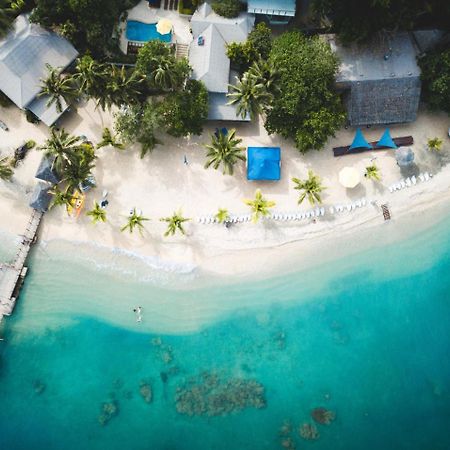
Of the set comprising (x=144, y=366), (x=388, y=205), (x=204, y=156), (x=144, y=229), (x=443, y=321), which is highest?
(x=204, y=156)

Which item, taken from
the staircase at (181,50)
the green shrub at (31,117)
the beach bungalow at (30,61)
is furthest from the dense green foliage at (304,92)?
the green shrub at (31,117)

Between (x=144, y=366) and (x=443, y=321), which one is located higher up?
(x=443, y=321)

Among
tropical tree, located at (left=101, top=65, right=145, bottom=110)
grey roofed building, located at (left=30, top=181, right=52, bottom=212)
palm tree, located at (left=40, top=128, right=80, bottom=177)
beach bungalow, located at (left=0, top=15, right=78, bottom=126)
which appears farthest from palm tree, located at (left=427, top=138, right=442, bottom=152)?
grey roofed building, located at (left=30, top=181, right=52, bottom=212)

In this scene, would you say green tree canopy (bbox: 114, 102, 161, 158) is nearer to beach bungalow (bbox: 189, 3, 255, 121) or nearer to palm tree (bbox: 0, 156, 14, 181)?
beach bungalow (bbox: 189, 3, 255, 121)

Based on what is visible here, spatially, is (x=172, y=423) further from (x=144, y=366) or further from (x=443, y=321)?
(x=443, y=321)

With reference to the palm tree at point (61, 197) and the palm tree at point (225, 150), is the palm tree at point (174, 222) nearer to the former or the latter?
the palm tree at point (225, 150)

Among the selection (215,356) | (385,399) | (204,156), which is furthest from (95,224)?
(385,399)
